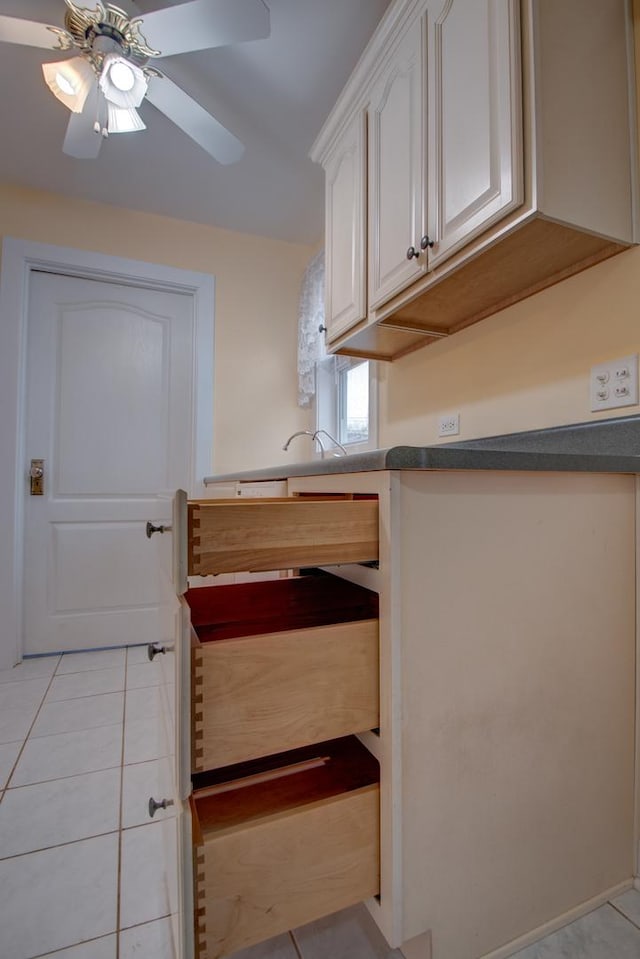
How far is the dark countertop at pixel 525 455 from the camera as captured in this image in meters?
0.63

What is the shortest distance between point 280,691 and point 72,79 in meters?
1.96

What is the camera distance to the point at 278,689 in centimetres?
60

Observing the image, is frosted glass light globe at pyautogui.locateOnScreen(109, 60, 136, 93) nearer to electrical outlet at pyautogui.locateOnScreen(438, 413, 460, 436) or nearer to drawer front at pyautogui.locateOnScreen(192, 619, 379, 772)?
electrical outlet at pyautogui.locateOnScreen(438, 413, 460, 436)

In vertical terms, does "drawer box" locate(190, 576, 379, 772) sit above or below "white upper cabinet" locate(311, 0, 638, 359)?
below

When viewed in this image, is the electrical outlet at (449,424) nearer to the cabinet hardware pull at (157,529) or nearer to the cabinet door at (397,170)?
the cabinet door at (397,170)

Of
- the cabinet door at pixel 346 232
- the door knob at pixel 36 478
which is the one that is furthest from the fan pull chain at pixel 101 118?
the door knob at pixel 36 478

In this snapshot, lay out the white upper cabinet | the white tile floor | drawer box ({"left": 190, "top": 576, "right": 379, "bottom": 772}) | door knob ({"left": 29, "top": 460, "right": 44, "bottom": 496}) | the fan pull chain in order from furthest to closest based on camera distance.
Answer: door knob ({"left": 29, "top": 460, "right": 44, "bottom": 496})
the fan pull chain
the white upper cabinet
the white tile floor
drawer box ({"left": 190, "top": 576, "right": 379, "bottom": 772})

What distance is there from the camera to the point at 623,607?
2.85 feet

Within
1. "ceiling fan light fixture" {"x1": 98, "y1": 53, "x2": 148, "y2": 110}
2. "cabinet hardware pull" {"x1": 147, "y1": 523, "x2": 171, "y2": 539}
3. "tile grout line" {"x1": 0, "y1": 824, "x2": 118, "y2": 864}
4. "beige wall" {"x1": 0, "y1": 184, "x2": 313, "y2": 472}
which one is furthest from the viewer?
"beige wall" {"x1": 0, "y1": 184, "x2": 313, "y2": 472}

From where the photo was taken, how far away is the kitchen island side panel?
66cm

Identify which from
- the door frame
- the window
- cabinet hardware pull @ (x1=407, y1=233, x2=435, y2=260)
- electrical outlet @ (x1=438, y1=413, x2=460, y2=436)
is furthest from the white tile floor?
the window

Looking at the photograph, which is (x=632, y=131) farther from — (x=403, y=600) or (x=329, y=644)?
(x=329, y=644)

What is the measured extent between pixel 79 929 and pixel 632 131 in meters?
2.02

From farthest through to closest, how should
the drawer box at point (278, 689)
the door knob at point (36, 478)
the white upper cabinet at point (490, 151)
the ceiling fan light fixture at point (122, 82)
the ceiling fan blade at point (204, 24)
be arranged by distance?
the door knob at point (36, 478) → the ceiling fan light fixture at point (122, 82) → the ceiling fan blade at point (204, 24) → the white upper cabinet at point (490, 151) → the drawer box at point (278, 689)
